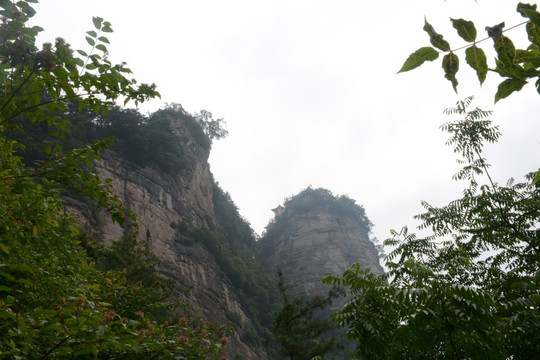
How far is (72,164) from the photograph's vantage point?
2.75m

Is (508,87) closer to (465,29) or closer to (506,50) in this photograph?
(506,50)

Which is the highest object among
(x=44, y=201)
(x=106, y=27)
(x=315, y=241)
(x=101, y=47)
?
(x=315, y=241)

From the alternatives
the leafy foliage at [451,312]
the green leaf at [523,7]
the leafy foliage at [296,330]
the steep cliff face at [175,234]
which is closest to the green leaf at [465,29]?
the green leaf at [523,7]

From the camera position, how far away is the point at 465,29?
1.02m

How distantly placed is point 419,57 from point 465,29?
15cm

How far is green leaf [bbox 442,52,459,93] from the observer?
1.12 meters

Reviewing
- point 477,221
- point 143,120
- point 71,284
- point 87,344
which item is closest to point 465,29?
point 87,344

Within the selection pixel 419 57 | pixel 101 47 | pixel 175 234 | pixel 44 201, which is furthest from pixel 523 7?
pixel 175 234

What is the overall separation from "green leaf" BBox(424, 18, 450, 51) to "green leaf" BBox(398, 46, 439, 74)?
0.03 meters

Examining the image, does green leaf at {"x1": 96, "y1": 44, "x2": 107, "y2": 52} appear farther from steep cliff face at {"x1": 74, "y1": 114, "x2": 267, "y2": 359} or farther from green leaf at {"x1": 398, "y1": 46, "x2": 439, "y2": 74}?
steep cliff face at {"x1": 74, "y1": 114, "x2": 267, "y2": 359}

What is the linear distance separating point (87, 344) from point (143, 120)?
108 feet

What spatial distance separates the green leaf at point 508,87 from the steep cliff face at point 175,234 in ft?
71.5

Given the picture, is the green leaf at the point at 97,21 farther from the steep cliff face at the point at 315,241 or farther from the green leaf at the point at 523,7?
the steep cliff face at the point at 315,241

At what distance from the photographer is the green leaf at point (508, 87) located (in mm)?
1029
